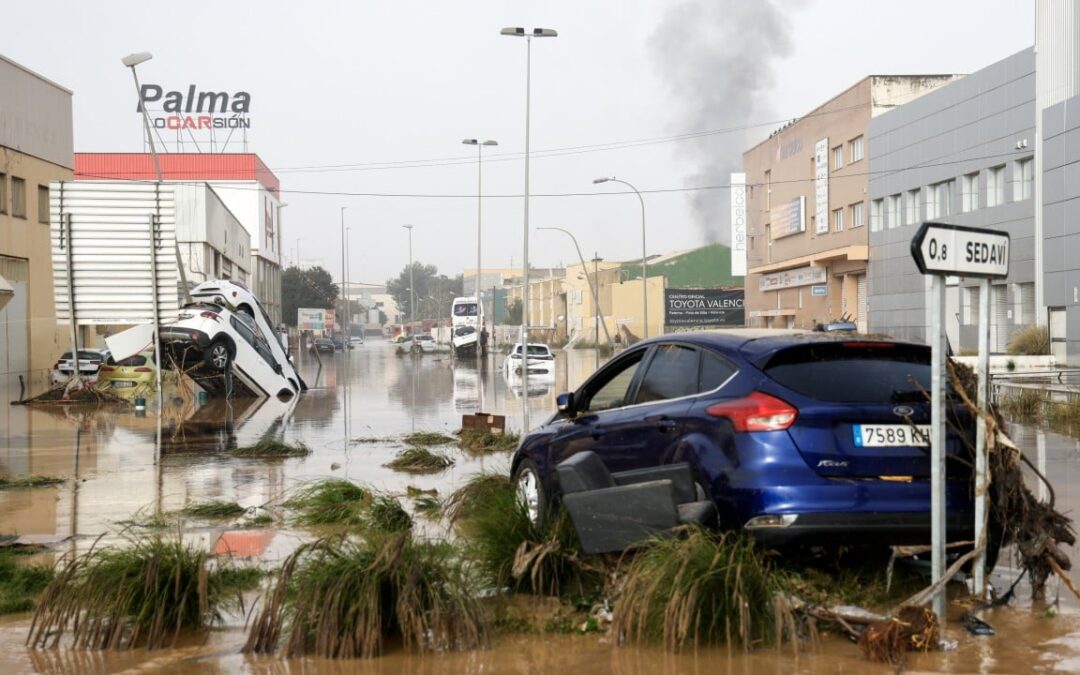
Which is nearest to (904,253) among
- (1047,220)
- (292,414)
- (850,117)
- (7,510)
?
(850,117)

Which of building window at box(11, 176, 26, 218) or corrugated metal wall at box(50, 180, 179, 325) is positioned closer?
corrugated metal wall at box(50, 180, 179, 325)

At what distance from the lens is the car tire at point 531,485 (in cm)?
790

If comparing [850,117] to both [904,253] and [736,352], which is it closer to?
[904,253]

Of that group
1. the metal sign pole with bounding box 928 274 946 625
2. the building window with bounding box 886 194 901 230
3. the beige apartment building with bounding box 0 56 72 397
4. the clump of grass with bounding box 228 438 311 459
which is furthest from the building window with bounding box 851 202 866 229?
the metal sign pole with bounding box 928 274 946 625

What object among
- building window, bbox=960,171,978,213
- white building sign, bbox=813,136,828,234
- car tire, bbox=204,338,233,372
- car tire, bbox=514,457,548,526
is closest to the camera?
car tire, bbox=514,457,548,526

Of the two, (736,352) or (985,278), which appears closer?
(985,278)

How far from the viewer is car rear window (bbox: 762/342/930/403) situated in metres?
6.27

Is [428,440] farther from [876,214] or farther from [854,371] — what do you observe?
[876,214]

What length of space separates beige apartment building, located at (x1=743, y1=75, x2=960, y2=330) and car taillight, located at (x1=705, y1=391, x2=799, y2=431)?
48097 millimetres

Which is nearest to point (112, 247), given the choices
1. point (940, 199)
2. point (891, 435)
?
point (891, 435)

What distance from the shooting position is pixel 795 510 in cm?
598

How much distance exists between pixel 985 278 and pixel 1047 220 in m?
35.3

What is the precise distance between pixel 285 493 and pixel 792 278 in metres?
57.3

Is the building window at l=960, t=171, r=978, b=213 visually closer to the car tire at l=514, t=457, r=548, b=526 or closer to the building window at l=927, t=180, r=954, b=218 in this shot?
the building window at l=927, t=180, r=954, b=218
